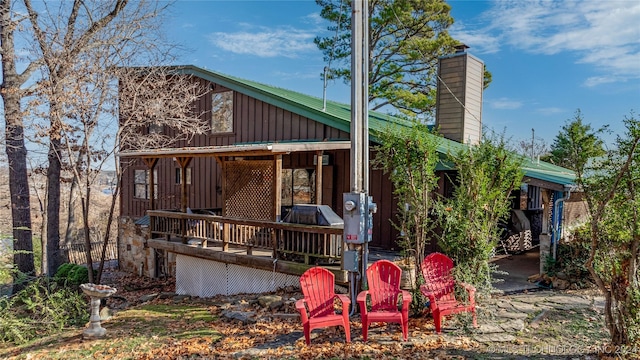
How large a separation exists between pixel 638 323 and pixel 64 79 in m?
11.1

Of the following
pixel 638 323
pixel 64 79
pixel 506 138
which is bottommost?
pixel 638 323

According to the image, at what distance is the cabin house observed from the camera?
7.81 m

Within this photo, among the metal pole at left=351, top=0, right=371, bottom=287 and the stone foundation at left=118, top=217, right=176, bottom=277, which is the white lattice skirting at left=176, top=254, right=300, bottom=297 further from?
the metal pole at left=351, top=0, right=371, bottom=287

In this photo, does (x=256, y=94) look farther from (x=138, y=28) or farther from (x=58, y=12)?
(x=58, y=12)

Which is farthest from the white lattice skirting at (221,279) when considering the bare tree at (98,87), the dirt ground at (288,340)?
the bare tree at (98,87)

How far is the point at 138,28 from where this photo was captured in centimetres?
1100

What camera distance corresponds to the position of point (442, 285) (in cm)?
548

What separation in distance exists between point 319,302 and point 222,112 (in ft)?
27.7

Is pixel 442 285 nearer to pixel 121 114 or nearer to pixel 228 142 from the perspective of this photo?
pixel 228 142

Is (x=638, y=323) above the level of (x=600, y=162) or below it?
below

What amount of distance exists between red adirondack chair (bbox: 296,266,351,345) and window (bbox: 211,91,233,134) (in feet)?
25.5

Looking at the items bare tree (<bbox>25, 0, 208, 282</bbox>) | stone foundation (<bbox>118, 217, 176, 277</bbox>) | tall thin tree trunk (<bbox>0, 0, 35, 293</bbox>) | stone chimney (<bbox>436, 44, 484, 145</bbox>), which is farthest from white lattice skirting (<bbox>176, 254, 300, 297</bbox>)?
stone chimney (<bbox>436, 44, 484, 145</bbox>)

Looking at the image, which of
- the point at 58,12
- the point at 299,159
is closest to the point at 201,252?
the point at 299,159

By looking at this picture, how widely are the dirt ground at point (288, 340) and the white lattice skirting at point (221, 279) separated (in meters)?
0.95
